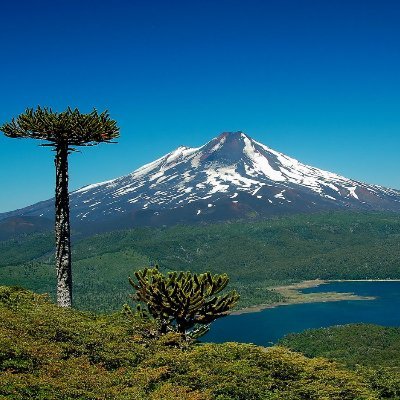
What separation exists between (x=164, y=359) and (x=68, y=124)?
11.5 meters

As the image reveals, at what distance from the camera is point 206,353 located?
19.8 m

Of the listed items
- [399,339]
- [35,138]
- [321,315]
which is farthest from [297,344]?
[35,138]

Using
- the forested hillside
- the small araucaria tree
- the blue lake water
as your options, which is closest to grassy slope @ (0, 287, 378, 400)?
the small araucaria tree

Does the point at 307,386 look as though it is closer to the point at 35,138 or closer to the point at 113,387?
the point at 113,387

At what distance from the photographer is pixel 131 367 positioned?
1805cm

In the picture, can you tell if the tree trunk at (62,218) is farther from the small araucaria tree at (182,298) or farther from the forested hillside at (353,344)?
the forested hillside at (353,344)

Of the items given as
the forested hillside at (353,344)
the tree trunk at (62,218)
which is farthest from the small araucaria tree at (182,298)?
the forested hillside at (353,344)

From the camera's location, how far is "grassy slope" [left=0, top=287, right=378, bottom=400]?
603 inches

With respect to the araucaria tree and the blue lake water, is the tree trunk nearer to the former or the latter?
the araucaria tree

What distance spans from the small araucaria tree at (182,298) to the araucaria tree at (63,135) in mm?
3476

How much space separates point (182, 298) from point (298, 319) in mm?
147705

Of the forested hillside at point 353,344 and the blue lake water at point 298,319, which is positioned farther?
the blue lake water at point 298,319

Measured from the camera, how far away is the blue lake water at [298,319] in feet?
475

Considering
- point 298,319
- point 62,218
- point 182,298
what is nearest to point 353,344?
point 298,319
